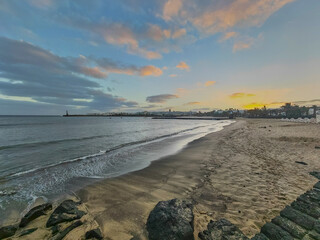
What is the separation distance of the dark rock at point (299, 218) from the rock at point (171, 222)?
2674 mm

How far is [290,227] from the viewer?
3.57 m

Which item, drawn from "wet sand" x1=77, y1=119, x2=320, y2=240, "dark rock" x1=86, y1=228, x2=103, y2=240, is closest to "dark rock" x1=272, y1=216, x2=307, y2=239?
"wet sand" x1=77, y1=119, x2=320, y2=240

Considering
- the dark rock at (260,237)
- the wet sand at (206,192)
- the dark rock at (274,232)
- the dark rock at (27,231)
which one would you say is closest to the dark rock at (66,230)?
the wet sand at (206,192)

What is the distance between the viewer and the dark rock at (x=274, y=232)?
3.32 metres

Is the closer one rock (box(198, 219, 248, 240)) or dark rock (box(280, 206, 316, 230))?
rock (box(198, 219, 248, 240))

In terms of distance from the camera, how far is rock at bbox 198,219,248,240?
3.33m

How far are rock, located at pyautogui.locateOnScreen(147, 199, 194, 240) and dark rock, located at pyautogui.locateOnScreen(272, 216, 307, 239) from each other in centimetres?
223

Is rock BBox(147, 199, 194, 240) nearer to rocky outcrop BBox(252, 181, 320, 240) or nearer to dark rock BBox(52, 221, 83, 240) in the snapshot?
rocky outcrop BBox(252, 181, 320, 240)

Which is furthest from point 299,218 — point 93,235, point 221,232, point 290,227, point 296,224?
point 93,235

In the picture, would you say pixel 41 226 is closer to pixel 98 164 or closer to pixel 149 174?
pixel 149 174

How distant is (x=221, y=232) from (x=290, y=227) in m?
1.74

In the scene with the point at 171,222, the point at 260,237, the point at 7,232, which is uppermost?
the point at 171,222

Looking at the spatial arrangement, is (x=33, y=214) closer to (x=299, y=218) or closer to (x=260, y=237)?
(x=260, y=237)

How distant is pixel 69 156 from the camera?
12.9m
